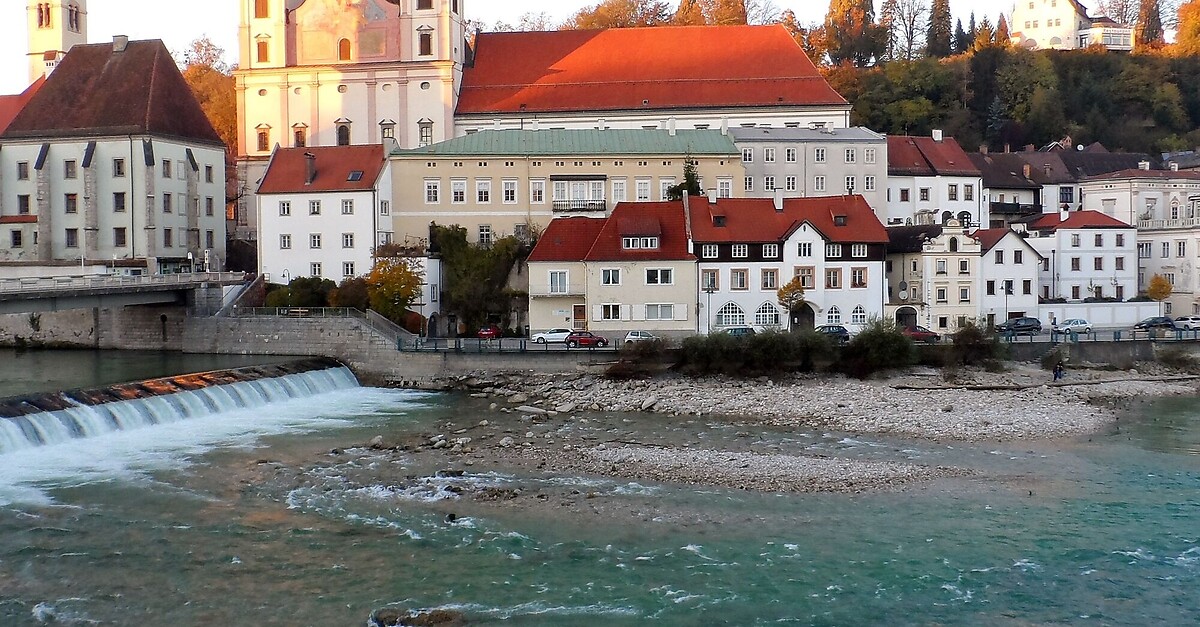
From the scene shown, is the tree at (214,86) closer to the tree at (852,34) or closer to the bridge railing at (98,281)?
the bridge railing at (98,281)

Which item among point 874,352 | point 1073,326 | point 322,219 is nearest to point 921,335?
point 874,352

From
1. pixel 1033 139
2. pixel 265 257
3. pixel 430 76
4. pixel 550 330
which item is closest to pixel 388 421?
pixel 550 330

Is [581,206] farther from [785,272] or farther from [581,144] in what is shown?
[785,272]

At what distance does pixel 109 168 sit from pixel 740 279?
3425cm

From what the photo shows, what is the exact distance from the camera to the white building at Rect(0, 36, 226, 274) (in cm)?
5819

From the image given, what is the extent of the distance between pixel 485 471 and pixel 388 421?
333 inches

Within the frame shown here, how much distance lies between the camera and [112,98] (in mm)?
59656

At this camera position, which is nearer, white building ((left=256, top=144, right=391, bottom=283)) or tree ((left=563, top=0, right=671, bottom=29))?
white building ((left=256, top=144, right=391, bottom=283))

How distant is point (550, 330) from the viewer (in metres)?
46.2

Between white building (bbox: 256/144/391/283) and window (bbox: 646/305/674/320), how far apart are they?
13661 millimetres

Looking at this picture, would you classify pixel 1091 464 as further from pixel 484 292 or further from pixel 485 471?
pixel 484 292

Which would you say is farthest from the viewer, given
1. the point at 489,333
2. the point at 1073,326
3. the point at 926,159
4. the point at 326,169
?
the point at 926,159

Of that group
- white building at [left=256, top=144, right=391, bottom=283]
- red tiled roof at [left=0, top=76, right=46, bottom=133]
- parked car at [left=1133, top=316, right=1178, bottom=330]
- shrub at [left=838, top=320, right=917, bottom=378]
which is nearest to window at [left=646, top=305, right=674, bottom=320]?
shrub at [left=838, top=320, right=917, bottom=378]

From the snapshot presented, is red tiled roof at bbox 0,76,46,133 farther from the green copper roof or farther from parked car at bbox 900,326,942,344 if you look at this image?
parked car at bbox 900,326,942,344
